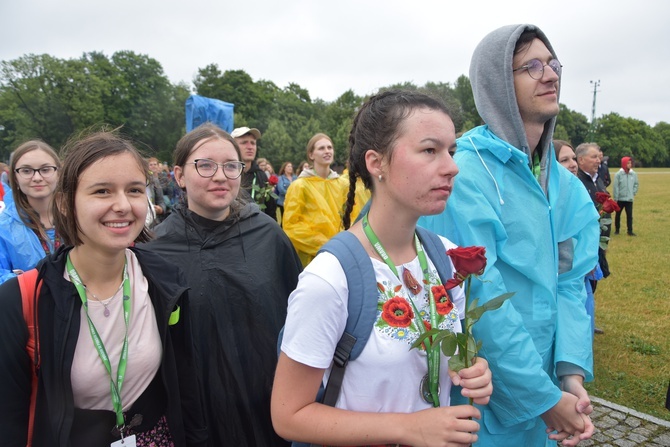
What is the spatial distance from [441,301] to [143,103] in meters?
59.8

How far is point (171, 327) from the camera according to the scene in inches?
84.7

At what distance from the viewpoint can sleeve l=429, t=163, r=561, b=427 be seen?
5.70 feet

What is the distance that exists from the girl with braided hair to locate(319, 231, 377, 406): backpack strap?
17 millimetres

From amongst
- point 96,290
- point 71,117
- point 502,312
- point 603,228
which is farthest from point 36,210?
point 71,117

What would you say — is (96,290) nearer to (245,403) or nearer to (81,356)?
(81,356)

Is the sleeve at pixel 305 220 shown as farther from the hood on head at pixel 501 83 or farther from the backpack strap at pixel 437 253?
the backpack strap at pixel 437 253

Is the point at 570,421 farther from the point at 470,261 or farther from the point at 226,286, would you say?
the point at 226,286

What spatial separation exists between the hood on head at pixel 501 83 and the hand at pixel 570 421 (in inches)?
44.1

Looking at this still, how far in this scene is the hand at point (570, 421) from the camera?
1.80 m

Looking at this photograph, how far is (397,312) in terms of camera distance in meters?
1.48

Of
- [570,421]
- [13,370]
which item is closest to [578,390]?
[570,421]

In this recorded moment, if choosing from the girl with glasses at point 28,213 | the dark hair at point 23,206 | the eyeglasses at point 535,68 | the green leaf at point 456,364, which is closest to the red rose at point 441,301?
the green leaf at point 456,364

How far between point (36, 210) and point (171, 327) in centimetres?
201

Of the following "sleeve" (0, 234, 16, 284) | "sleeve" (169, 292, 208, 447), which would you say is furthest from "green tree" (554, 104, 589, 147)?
"sleeve" (169, 292, 208, 447)
